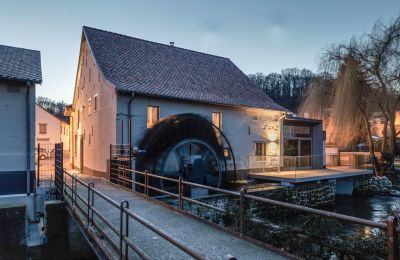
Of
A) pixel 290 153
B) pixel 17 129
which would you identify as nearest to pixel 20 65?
pixel 17 129

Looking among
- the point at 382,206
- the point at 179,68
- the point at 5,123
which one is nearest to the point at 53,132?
the point at 179,68

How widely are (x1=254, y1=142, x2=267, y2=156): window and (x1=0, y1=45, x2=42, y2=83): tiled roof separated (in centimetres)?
1170

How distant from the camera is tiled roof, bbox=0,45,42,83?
29.1 ft

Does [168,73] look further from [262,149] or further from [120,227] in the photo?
[120,227]

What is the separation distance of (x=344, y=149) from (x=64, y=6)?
849 inches

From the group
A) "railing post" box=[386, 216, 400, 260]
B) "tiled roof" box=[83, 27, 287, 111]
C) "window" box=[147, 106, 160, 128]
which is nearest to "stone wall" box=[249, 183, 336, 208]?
"tiled roof" box=[83, 27, 287, 111]

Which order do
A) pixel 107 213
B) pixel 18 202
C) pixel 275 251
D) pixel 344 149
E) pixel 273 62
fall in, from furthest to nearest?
pixel 273 62 → pixel 344 149 → pixel 18 202 → pixel 107 213 → pixel 275 251

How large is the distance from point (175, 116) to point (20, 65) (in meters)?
5.67

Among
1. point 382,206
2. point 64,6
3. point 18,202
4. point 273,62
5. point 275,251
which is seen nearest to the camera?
point 275,251

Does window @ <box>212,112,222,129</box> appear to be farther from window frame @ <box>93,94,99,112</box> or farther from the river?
the river

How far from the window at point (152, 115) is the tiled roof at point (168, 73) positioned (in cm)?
77

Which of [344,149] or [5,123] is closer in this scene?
[5,123]

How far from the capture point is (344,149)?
81.8 ft

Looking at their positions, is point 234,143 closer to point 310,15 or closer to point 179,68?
point 179,68
